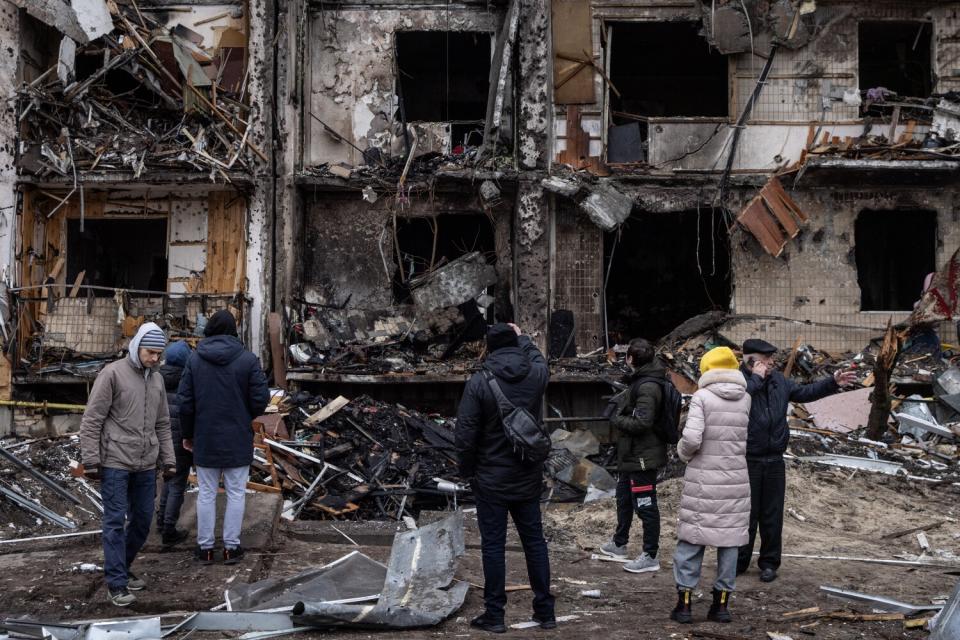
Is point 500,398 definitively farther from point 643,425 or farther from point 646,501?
point 646,501

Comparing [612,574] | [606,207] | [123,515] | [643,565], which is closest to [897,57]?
[606,207]

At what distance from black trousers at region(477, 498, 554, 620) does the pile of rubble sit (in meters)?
9.89

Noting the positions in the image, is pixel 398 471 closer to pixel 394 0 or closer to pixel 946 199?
pixel 394 0

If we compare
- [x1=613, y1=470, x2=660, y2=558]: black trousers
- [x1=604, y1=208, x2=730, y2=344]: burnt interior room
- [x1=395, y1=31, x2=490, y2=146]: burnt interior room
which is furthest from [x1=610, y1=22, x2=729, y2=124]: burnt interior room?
[x1=613, y1=470, x2=660, y2=558]: black trousers

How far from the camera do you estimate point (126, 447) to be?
5.86 metres

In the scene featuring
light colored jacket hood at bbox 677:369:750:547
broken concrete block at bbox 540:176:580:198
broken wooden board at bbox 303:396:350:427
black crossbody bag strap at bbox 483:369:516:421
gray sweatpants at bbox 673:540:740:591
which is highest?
broken concrete block at bbox 540:176:580:198

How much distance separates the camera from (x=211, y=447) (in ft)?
21.5

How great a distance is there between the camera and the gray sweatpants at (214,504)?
661 cm

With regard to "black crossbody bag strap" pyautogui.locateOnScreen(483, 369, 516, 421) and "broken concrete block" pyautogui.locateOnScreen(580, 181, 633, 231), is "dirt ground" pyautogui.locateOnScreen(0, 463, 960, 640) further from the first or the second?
"broken concrete block" pyautogui.locateOnScreen(580, 181, 633, 231)

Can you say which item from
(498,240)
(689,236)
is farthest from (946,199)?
(498,240)

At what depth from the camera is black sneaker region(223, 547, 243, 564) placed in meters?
6.67

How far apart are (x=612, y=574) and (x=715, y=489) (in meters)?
1.93

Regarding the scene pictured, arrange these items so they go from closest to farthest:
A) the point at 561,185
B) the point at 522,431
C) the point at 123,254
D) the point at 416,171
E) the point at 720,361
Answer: the point at 522,431
the point at 720,361
the point at 561,185
the point at 416,171
the point at 123,254

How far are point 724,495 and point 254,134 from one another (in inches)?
425
